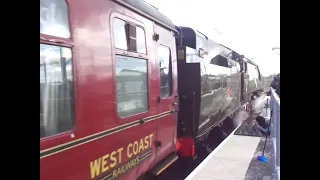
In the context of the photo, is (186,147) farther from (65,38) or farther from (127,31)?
(65,38)

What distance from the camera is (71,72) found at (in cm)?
228

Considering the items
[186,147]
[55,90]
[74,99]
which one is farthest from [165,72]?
[55,90]

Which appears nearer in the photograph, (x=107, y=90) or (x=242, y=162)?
(x=107, y=90)

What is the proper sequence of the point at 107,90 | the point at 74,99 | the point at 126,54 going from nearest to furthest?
the point at 74,99 < the point at 107,90 < the point at 126,54

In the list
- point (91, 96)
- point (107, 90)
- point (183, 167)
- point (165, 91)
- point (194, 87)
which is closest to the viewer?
point (91, 96)

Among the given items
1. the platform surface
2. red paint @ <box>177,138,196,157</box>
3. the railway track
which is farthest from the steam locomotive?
the railway track

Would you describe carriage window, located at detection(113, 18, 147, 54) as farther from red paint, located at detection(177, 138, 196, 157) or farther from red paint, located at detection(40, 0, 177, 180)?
red paint, located at detection(177, 138, 196, 157)

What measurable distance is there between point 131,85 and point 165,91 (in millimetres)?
1183

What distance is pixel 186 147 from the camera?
5191mm

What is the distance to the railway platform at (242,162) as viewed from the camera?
373cm

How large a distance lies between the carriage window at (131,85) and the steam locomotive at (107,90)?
10 millimetres

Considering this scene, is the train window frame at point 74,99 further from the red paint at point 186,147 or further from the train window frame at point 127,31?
the red paint at point 186,147
